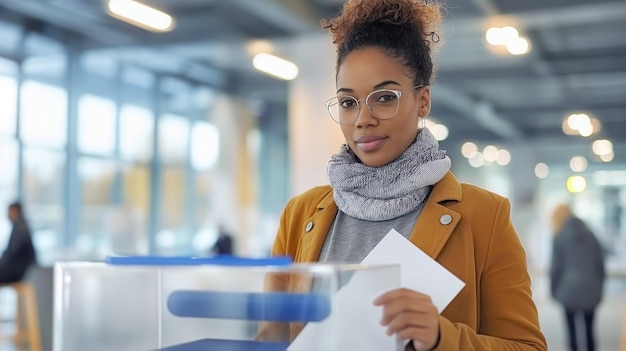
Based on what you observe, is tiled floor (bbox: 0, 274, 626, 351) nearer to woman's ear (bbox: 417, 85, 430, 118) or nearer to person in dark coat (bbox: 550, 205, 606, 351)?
person in dark coat (bbox: 550, 205, 606, 351)

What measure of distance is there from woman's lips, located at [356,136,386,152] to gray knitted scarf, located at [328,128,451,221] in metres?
0.03

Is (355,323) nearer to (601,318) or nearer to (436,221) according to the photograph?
(436,221)

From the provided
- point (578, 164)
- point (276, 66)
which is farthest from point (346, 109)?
point (578, 164)

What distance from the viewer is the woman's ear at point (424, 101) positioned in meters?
1.14

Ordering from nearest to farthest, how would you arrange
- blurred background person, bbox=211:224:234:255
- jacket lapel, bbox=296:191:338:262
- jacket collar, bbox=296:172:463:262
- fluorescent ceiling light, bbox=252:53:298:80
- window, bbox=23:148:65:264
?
jacket collar, bbox=296:172:463:262 < jacket lapel, bbox=296:191:338:262 < fluorescent ceiling light, bbox=252:53:298:80 < window, bbox=23:148:65:264 < blurred background person, bbox=211:224:234:255

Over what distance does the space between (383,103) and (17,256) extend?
261 inches

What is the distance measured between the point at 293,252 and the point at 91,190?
10099 millimetres

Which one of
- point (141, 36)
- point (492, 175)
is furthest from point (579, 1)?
point (492, 175)

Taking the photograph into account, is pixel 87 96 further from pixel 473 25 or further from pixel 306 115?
pixel 473 25

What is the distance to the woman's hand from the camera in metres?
0.78

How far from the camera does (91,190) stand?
10.9 meters

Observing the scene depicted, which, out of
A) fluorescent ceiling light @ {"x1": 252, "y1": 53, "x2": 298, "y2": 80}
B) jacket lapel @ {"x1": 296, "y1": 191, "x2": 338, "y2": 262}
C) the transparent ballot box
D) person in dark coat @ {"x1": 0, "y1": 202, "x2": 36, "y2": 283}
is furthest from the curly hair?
fluorescent ceiling light @ {"x1": 252, "y1": 53, "x2": 298, "y2": 80}

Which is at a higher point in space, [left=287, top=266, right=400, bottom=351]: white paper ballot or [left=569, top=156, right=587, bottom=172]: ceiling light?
[left=569, top=156, right=587, bottom=172]: ceiling light

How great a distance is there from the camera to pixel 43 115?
10031 millimetres
